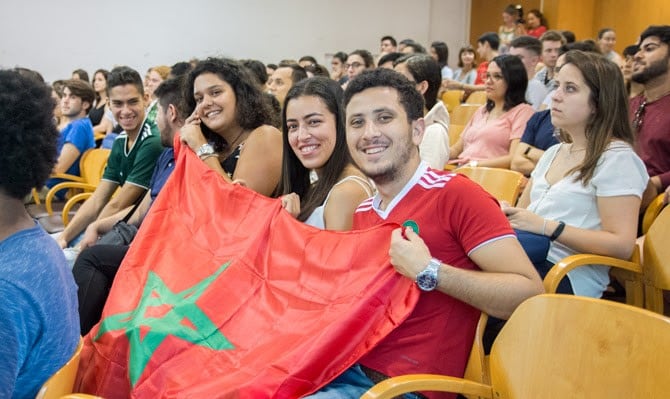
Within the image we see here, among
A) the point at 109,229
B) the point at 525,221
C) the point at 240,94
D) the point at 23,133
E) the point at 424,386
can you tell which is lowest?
the point at 109,229

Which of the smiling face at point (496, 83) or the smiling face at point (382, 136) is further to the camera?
the smiling face at point (496, 83)

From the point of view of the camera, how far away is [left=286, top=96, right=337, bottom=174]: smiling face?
2432mm

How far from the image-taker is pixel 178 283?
2.27 metres

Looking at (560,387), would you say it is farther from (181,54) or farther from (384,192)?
(181,54)

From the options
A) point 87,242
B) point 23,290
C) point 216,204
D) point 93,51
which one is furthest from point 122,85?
point 93,51

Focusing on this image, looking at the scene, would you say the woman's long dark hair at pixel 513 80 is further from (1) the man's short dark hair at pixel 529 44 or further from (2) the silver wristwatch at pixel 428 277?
(2) the silver wristwatch at pixel 428 277

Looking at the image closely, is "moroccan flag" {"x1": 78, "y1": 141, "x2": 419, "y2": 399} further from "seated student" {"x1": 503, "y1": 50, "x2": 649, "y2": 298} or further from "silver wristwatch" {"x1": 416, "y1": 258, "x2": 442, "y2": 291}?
"seated student" {"x1": 503, "y1": 50, "x2": 649, "y2": 298}

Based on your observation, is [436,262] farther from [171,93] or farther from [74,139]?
[74,139]

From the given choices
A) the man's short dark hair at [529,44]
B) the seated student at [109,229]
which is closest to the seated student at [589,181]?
the seated student at [109,229]

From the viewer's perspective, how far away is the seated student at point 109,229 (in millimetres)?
2693

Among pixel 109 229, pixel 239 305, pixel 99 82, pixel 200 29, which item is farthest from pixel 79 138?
pixel 200 29

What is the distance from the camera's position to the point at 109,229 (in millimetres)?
3408

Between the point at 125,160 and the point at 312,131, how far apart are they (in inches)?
65.7

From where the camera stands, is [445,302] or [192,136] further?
[192,136]
